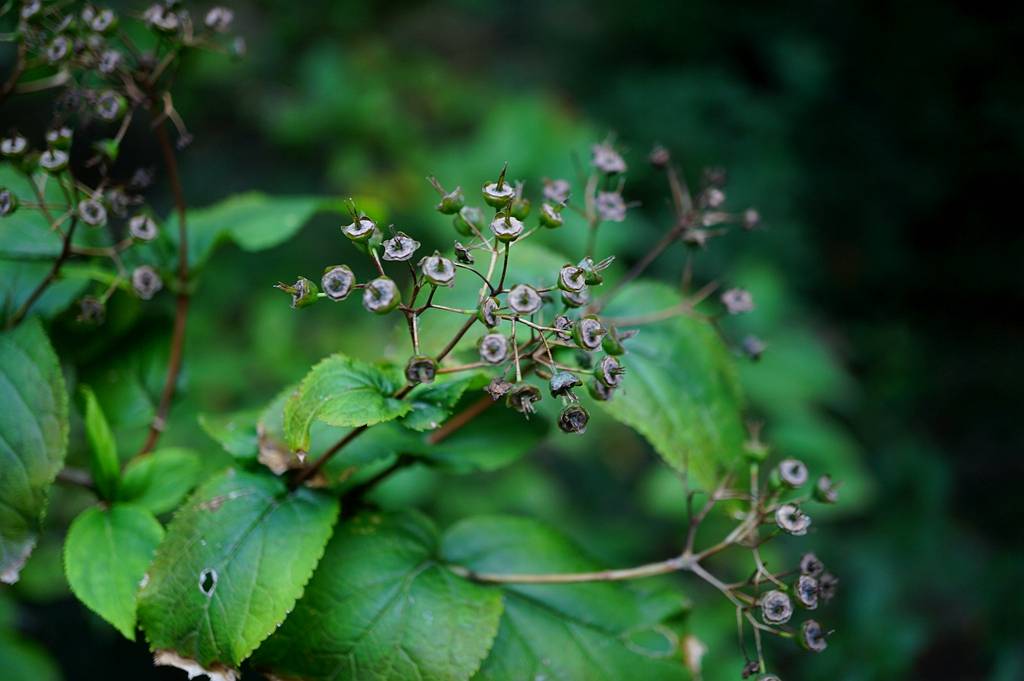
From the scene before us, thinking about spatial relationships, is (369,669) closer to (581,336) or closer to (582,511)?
(581,336)

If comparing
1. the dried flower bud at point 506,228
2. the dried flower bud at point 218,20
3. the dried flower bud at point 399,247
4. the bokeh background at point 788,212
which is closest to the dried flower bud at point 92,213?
the dried flower bud at point 218,20

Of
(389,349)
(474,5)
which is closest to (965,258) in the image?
(474,5)

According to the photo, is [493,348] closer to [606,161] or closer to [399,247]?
[399,247]

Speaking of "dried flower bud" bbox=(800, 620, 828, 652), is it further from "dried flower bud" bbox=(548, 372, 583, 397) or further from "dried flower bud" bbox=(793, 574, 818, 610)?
"dried flower bud" bbox=(548, 372, 583, 397)

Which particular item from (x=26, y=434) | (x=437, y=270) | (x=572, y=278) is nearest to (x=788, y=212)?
(x=572, y=278)

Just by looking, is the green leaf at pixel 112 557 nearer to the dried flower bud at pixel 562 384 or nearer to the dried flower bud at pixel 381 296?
the dried flower bud at pixel 381 296

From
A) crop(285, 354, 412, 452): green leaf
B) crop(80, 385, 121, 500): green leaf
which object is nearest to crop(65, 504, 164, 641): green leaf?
crop(80, 385, 121, 500): green leaf
